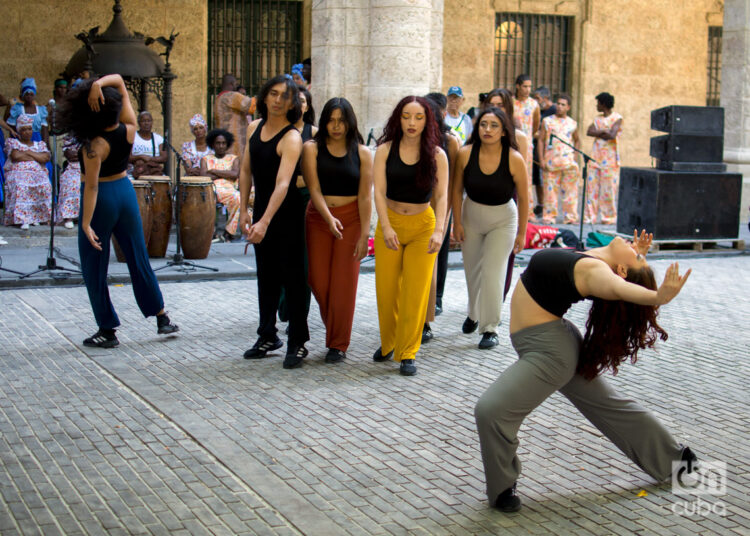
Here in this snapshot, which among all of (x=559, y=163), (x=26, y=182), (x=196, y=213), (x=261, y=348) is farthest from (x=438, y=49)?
(x=261, y=348)

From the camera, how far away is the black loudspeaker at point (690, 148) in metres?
12.8

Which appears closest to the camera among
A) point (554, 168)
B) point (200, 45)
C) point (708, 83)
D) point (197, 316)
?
point (197, 316)

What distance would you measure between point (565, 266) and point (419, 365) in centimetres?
270

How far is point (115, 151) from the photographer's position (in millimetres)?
7195

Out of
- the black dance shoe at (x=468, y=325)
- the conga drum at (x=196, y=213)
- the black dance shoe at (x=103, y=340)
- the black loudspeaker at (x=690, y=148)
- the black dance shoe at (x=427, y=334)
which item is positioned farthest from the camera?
the black loudspeaker at (x=690, y=148)

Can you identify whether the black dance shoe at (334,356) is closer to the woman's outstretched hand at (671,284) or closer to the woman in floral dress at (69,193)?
the woman's outstretched hand at (671,284)

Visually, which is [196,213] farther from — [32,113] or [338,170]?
[338,170]

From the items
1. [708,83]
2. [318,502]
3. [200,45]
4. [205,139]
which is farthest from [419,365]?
[708,83]

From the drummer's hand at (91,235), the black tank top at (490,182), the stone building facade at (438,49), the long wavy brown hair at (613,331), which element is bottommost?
the long wavy brown hair at (613,331)

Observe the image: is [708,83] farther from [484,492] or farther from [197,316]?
[484,492]

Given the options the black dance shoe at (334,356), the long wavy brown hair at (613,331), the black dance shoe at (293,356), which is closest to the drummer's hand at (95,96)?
the black dance shoe at (293,356)

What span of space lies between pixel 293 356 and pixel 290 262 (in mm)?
637

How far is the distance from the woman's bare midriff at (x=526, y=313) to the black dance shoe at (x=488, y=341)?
9.31 ft

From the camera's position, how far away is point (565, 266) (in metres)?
4.55
